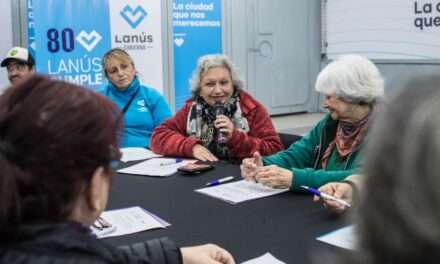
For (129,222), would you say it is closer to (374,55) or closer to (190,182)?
(190,182)

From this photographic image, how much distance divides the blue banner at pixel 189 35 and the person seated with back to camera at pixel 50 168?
534cm

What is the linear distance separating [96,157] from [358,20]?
6164 mm

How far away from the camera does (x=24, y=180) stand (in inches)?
31.1

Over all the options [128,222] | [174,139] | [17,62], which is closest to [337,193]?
[128,222]

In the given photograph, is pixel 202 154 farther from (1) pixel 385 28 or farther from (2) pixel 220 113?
(1) pixel 385 28

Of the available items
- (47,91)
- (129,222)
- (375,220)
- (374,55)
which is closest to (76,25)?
(374,55)

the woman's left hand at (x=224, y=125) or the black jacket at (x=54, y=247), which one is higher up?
the black jacket at (x=54, y=247)

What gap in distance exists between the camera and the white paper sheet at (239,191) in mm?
1898

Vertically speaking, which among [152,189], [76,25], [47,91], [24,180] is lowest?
[152,189]

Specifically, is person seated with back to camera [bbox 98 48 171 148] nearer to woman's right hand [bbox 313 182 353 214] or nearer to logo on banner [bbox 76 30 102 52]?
logo on banner [bbox 76 30 102 52]

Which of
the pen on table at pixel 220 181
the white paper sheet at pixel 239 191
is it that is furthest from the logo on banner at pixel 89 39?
the white paper sheet at pixel 239 191

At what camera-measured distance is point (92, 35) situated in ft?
17.6

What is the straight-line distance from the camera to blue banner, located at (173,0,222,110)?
617 cm

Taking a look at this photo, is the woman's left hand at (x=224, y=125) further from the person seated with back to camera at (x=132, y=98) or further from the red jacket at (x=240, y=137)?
the person seated with back to camera at (x=132, y=98)
